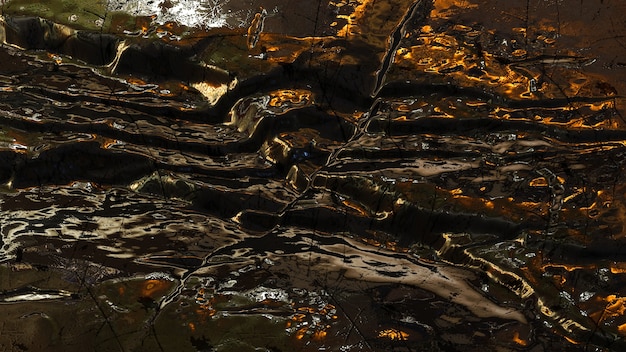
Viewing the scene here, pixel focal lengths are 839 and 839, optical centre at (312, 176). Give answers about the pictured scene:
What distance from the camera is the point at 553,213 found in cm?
105

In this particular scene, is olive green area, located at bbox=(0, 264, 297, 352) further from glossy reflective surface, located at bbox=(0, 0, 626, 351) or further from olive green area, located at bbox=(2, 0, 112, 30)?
olive green area, located at bbox=(2, 0, 112, 30)

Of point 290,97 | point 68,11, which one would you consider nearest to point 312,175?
point 290,97

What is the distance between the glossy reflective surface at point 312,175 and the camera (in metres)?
0.93

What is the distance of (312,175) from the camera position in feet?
3.66

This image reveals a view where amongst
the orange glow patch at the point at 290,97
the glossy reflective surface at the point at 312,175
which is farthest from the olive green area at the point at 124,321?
the orange glow patch at the point at 290,97

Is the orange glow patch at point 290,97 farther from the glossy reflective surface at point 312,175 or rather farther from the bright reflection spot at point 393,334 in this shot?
the bright reflection spot at point 393,334

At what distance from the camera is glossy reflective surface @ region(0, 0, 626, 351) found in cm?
93

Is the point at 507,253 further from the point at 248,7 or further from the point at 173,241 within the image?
the point at 248,7

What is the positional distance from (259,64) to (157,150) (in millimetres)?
219

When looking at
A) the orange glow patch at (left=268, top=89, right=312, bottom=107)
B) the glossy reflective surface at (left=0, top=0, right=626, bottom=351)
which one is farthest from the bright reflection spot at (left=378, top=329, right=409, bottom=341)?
the orange glow patch at (left=268, top=89, right=312, bottom=107)

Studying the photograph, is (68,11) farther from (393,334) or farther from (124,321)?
(393,334)

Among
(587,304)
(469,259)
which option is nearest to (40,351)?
(469,259)

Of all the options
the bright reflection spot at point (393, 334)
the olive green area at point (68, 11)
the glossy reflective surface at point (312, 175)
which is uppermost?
the olive green area at point (68, 11)

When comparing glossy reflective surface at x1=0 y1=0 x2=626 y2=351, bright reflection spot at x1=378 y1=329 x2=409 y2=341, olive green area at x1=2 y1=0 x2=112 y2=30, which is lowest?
bright reflection spot at x1=378 y1=329 x2=409 y2=341
